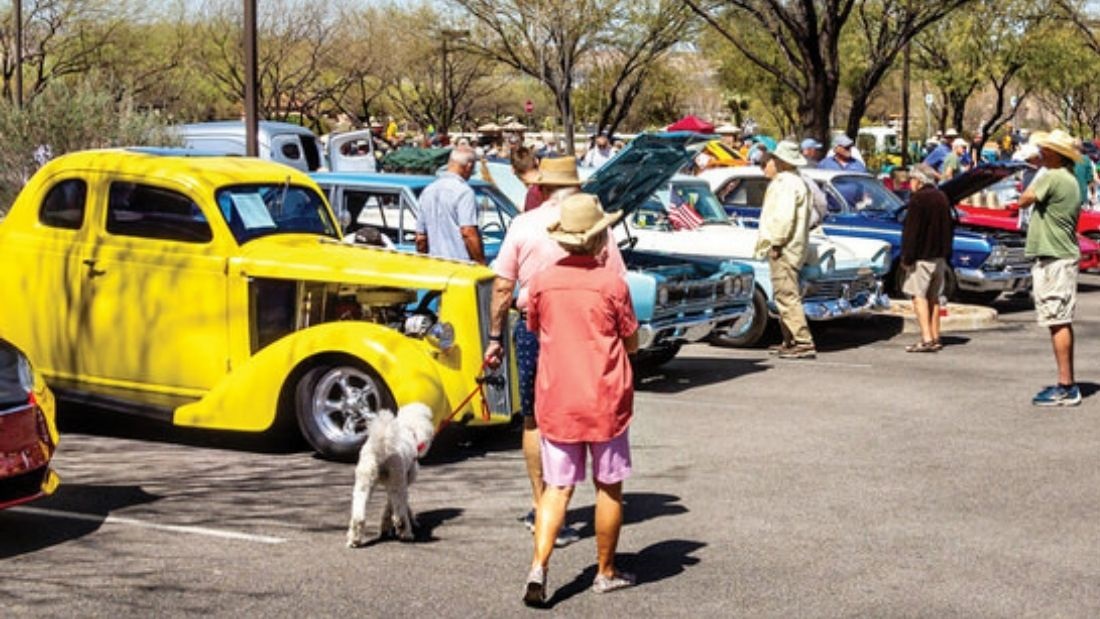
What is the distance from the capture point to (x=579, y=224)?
6504mm

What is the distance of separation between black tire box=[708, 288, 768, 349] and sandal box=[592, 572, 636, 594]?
25.0 feet

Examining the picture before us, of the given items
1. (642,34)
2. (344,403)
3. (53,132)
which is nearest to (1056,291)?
(344,403)

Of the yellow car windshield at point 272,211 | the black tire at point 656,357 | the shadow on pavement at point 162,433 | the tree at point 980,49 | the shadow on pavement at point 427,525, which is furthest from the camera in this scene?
the tree at point 980,49

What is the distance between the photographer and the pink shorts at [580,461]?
6.47 metres

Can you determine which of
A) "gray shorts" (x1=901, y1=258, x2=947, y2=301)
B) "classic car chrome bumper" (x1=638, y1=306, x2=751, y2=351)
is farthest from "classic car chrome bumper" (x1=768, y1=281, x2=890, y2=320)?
"classic car chrome bumper" (x1=638, y1=306, x2=751, y2=351)

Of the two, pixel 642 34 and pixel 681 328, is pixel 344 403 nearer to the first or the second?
pixel 681 328

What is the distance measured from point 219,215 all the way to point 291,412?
4.51 feet

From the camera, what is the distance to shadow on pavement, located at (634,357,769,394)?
42.0 ft

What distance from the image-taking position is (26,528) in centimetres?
783

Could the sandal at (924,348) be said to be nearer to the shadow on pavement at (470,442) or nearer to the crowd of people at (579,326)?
the crowd of people at (579,326)

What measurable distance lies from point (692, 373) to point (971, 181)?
214 inches

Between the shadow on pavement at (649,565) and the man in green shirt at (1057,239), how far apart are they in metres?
4.86

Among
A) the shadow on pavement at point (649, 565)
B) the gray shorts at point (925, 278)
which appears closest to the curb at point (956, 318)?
the gray shorts at point (925, 278)

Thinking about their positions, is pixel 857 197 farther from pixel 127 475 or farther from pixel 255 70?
pixel 127 475
